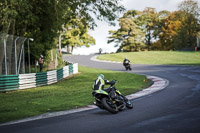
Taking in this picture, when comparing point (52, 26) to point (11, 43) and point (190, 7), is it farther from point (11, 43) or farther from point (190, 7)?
point (190, 7)

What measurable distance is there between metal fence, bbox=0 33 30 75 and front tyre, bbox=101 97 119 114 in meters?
10.7

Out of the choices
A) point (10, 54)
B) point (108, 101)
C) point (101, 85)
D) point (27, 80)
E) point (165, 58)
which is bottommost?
point (27, 80)

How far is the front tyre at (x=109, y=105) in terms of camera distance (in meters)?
9.44

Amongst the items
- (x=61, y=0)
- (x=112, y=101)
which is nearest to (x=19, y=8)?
(x=61, y=0)

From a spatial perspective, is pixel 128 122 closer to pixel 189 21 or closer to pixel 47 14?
pixel 47 14

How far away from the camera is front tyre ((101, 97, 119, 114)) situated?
944 centimetres

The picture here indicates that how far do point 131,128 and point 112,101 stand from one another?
2.54 metres

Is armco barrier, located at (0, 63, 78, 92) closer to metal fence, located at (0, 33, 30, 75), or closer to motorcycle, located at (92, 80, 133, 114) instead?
metal fence, located at (0, 33, 30, 75)

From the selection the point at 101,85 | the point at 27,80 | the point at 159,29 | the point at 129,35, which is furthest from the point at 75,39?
the point at 101,85

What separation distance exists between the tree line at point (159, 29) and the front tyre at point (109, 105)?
212 ft

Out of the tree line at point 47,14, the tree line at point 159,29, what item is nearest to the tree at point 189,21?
the tree line at point 159,29

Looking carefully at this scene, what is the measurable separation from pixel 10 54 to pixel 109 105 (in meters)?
11.6

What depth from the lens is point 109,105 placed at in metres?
9.56

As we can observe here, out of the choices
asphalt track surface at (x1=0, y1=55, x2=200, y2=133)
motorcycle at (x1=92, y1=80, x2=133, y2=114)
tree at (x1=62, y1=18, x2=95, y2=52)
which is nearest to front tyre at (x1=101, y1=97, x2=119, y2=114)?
motorcycle at (x1=92, y1=80, x2=133, y2=114)
